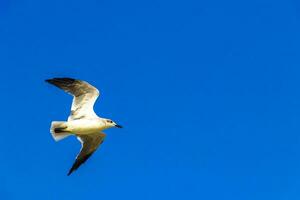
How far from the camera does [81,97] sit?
23797 millimetres

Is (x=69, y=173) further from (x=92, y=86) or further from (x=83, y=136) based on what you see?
(x=92, y=86)

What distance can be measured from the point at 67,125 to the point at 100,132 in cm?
165

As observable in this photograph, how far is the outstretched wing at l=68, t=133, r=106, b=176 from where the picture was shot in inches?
987

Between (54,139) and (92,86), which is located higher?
(92,86)

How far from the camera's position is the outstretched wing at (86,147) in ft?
82.2

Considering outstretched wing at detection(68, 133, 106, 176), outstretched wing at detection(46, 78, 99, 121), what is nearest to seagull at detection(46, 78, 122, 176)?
outstretched wing at detection(46, 78, 99, 121)

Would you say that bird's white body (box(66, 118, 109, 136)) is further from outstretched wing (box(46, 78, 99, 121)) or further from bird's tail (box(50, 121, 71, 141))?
outstretched wing (box(46, 78, 99, 121))

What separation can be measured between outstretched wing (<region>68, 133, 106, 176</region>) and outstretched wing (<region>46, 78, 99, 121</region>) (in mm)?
1411

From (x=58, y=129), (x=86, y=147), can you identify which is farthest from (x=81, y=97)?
(x=86, y=147)

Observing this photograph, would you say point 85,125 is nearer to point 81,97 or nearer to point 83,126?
point 83,126

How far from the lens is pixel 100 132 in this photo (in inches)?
974

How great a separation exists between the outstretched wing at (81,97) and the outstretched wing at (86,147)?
4.63ft

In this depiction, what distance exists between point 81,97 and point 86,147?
2.21 meters

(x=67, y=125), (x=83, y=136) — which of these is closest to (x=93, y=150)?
(x=83, y=136)
